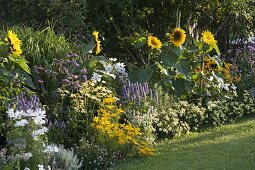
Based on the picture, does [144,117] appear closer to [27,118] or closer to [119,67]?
[119,67]

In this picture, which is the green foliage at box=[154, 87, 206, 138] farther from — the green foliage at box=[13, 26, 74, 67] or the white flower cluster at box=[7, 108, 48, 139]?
the white flower cluster at box=[7, 108, 48, 139]

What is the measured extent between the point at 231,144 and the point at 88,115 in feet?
5.85

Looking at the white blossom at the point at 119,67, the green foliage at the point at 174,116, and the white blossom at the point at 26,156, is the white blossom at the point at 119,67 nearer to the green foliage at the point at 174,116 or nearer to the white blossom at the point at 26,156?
the green foliage at the point at 174,116

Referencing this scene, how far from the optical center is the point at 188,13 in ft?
34.3

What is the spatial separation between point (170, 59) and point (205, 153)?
1.18 metres

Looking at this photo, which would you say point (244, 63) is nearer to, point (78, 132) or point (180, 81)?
point (180, 81)

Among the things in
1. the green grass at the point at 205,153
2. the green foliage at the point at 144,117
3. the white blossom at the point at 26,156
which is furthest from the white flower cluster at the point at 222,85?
the white blossom at the point at 26,156

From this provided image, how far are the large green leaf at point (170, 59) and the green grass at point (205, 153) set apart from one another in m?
1.04

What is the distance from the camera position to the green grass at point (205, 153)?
588cm

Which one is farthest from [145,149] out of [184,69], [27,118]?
[27,118]

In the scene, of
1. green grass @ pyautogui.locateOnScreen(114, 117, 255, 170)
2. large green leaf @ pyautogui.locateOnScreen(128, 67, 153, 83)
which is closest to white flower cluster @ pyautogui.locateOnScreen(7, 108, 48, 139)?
green grass @ pyautogui.locateOnScreen(114, 117, 255, 170)

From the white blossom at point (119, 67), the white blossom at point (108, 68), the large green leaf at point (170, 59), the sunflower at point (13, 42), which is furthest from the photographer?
the white blossom at point (119, 67)

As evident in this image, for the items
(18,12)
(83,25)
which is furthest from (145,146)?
(18,12)

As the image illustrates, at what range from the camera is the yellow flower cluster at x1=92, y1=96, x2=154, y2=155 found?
6062 millimetres
